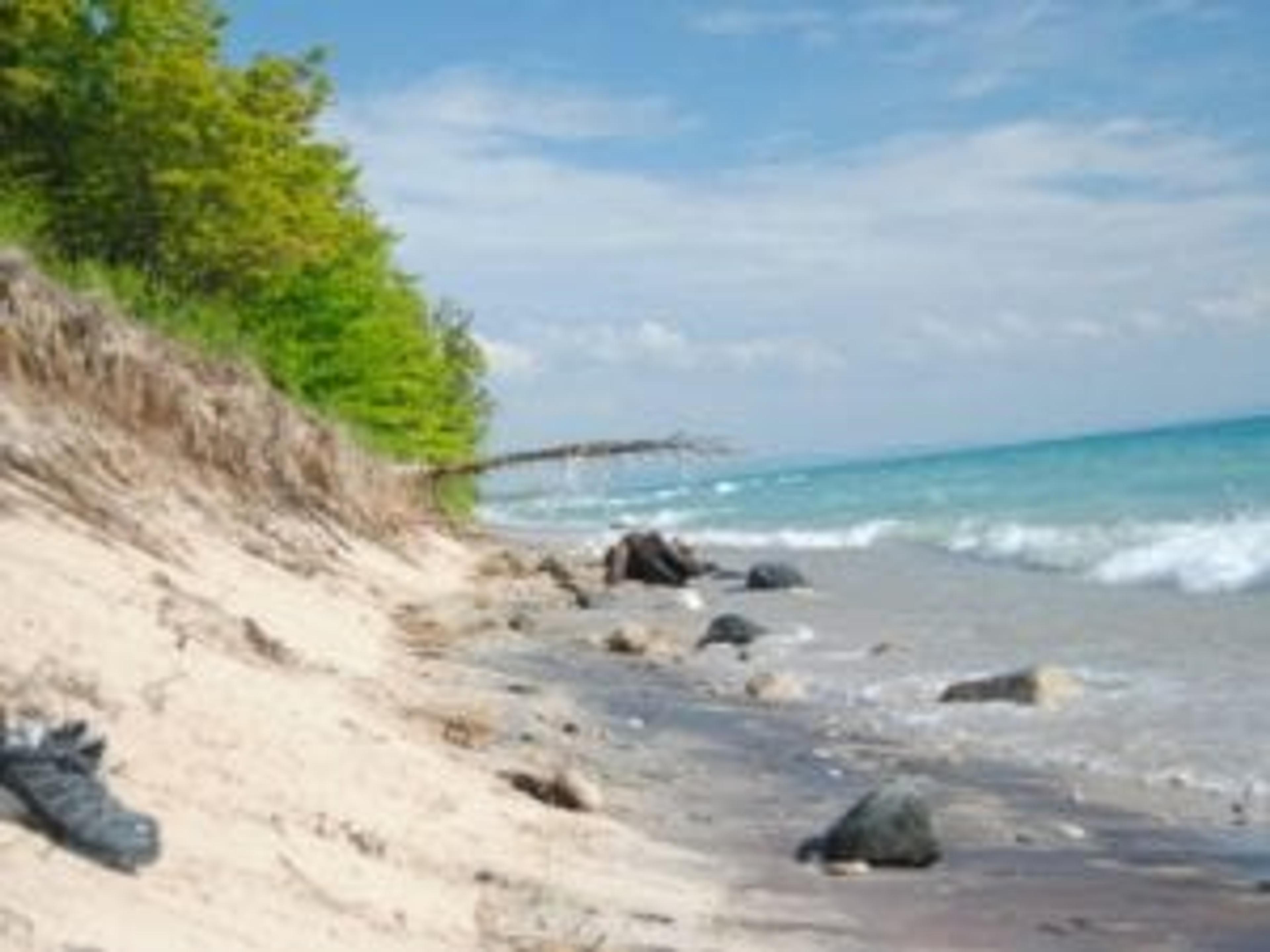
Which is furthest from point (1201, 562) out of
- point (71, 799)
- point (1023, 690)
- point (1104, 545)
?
point (71, 799)

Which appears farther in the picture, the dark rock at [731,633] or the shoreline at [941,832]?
the dark rock at [731,633]

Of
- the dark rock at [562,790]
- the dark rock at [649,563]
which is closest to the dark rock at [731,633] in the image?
the dark rock at [649,563]

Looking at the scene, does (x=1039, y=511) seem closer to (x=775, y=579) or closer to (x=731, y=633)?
(x=775, y=579)

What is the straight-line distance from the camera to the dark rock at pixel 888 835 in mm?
10305

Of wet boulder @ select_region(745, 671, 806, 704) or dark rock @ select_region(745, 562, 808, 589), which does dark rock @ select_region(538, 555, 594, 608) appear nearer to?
dark rock @ select_region(745, 562, 808, 589)

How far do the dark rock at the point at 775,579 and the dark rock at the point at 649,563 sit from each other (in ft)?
3.39

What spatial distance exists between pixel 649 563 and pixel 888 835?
22.3m

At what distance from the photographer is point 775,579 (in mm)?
32344

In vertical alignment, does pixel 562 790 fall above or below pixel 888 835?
above

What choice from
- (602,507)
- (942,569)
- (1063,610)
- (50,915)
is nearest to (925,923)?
(50,915)

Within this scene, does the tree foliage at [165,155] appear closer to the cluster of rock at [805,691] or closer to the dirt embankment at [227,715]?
the cluster of rock at [805,691]

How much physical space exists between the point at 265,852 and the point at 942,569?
30.0m

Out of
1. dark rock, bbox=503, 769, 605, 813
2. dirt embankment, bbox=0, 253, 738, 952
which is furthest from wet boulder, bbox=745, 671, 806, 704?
dark rock, bbox=503, 769, 605, 813

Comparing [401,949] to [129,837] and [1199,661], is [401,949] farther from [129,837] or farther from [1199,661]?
[1199,661]
